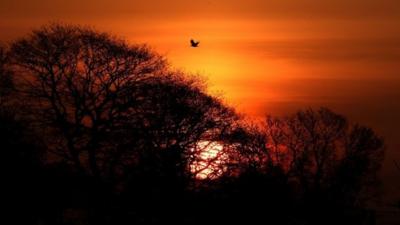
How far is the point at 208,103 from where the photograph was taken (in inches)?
2405

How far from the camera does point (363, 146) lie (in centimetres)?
6391

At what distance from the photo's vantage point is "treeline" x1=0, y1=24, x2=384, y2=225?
52.4 metres

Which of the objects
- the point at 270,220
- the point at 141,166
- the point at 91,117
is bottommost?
the point at 270,220

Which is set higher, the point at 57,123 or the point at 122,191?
the point at 57,123

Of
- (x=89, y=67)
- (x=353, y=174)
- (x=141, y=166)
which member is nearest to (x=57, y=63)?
(x=89, y=67)

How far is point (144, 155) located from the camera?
178 feet

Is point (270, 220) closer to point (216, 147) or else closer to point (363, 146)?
point (216, 147)

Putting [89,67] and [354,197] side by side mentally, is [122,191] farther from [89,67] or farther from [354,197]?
[354,197]

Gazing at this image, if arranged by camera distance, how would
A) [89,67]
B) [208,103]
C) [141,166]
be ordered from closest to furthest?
[141,166] → [89,67] → [208,103]

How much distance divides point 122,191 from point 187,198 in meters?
4.28

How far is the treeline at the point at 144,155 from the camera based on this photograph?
172 feet

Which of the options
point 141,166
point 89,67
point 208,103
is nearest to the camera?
point 141,166

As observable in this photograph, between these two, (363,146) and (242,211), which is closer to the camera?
(242,211)

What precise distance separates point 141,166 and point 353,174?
57.8 feet
